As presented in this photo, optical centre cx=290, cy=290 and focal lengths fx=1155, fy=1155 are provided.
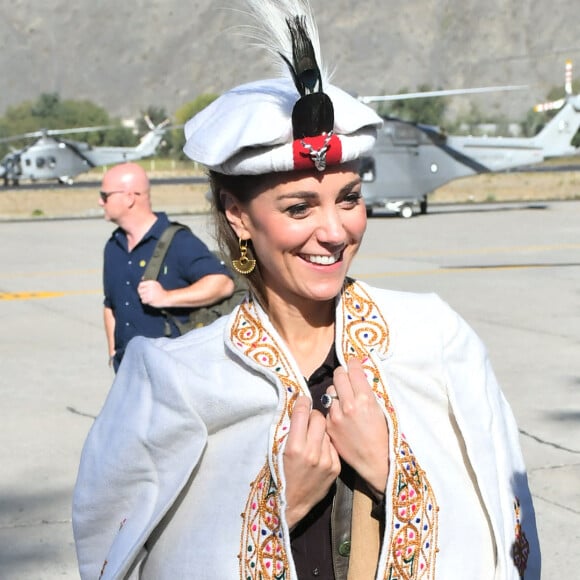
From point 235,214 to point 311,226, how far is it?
0.22 meters

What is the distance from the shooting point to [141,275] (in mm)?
5375

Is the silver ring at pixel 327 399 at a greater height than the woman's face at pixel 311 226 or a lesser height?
lesser

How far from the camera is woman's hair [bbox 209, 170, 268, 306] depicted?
2.24 metres

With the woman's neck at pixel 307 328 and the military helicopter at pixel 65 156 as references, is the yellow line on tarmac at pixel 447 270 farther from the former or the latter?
the military helicopter at pixel 65 156

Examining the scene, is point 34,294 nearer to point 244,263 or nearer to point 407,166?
point 244,263

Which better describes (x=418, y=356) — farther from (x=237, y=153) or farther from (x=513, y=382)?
(x=513, y=382)

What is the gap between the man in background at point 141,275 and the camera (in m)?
5.32

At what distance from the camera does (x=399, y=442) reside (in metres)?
2.08

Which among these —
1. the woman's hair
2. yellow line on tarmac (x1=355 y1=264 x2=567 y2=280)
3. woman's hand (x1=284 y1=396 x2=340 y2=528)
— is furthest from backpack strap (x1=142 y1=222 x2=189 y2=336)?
yellow line on tarmac (x1=355 y1=264 x2=567 y2=280)

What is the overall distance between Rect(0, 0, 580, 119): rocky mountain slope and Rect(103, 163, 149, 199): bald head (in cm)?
11527

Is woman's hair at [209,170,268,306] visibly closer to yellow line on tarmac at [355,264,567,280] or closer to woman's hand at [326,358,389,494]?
woman's hand at [326,358,389,494]

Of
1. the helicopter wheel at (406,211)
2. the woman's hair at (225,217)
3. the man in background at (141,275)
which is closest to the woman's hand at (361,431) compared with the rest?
the woman's hair at (225,217)

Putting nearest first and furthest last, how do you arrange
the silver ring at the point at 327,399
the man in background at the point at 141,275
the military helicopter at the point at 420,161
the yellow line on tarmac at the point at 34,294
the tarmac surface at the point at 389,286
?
1. the silver ring at the point at 327,399
2. the man in background at the point at 141,275
3. the tarmac surface at the point at 389,286
4. the yellow line on tarmac at the point at 34,294
5. the military helicopter at the point at 420,161

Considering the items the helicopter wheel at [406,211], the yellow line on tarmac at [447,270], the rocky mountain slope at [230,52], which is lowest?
the rocky mountain slope at [230,52]
